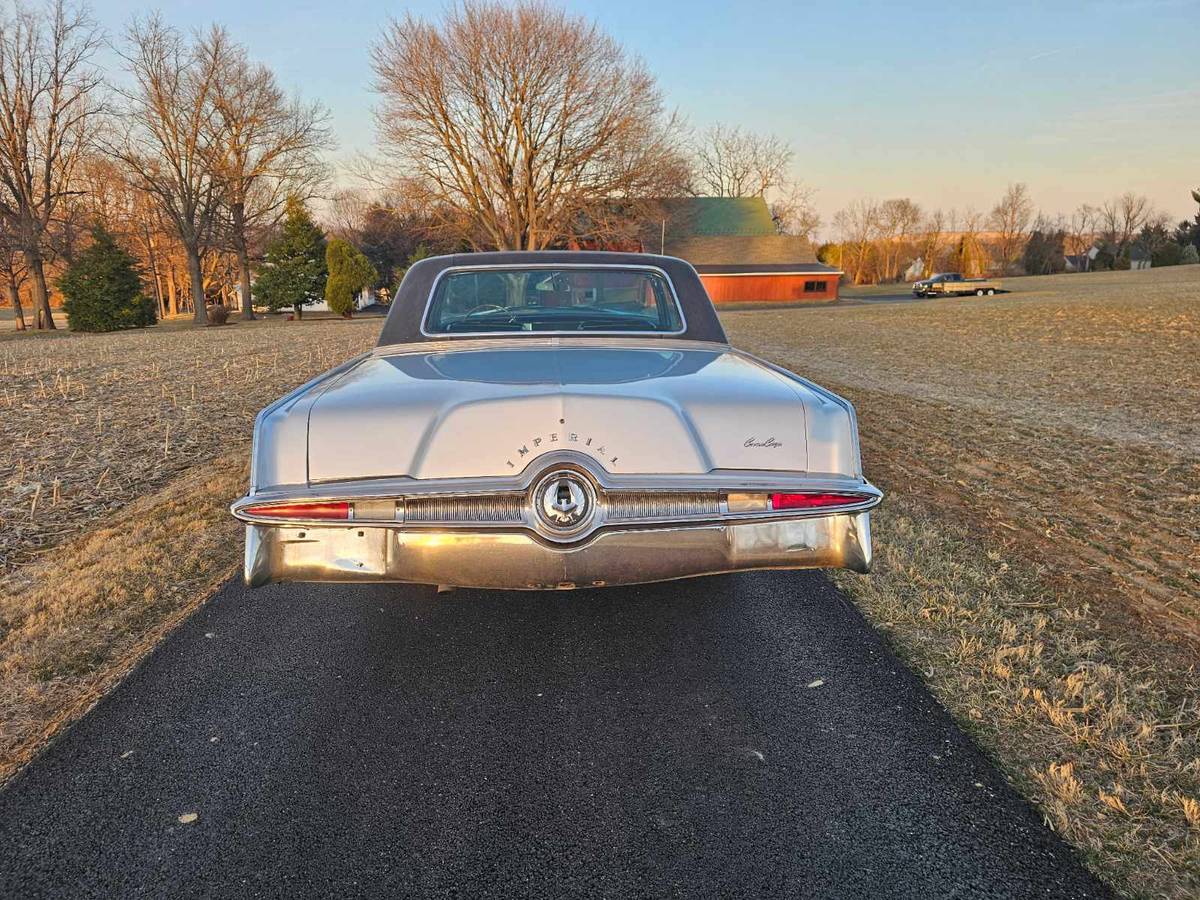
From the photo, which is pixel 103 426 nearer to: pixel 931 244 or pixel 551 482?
pixel 551 482

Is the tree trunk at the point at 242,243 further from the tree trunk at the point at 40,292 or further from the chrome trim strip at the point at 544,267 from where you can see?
the chrome trim strip at the point at 544,267

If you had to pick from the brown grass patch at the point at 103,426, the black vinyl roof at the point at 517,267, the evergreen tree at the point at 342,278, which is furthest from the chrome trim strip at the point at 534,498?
the evergreen tree at the point at 342,278

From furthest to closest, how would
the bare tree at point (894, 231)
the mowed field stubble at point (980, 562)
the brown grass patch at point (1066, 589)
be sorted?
the bare tree at point (894, 231), the mowed field stubble at point (980, 562), the brown grass patch at point (1066, 589)

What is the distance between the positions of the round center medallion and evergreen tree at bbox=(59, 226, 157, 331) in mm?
38223

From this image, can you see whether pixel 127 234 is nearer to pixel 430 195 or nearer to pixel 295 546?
pixel 430 195

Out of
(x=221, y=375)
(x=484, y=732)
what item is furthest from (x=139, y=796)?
(x=221, y=375)

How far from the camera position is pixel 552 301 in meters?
4.37

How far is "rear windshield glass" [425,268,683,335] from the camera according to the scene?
158 inches

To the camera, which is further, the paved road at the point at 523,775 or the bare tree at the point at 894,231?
the bare tree at the point at 894,231

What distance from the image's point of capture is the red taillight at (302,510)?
2.36m

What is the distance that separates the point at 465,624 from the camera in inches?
133

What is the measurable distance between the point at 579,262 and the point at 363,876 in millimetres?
3169

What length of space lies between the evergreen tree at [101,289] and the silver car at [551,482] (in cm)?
3758

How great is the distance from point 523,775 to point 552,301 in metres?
2.80
